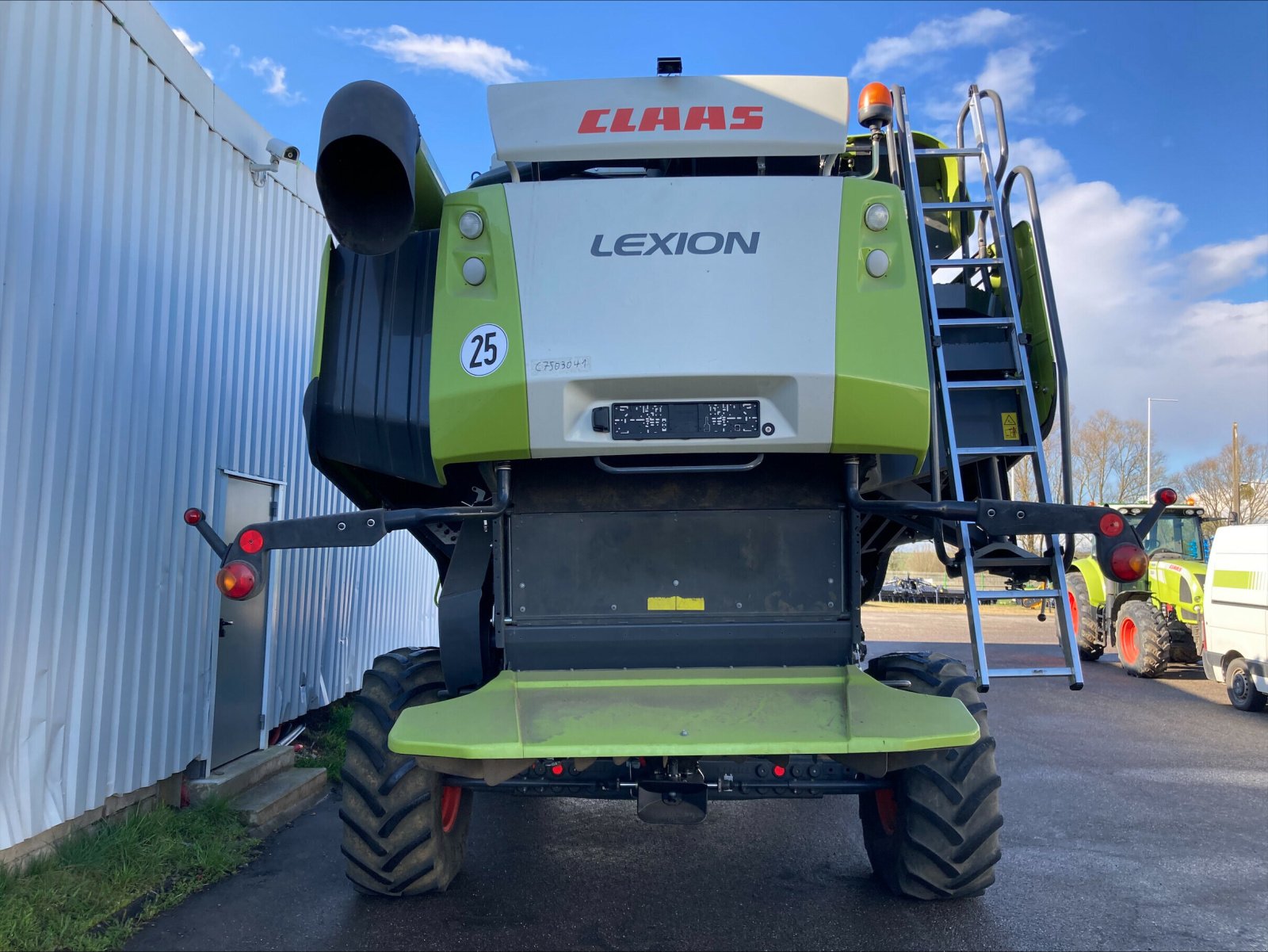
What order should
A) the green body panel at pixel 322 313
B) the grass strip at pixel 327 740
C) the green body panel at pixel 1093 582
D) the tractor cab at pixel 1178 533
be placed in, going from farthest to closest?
the tractor cab at pixel 1178 533, the green body panel at pixel 1093 582, the grass strip at pixel 327 740, the green body panel at pixel 322 313

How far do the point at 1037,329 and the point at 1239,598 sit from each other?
26.4ft

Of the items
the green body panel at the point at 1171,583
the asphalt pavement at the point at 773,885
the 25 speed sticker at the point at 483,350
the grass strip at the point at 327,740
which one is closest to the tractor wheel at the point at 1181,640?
the green body panel at the point at 1171,583

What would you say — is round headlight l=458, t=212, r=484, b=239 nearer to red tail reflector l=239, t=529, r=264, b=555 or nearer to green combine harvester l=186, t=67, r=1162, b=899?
green combine harvester l=186, t=67, r=1162, b=899

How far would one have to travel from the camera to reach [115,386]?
4832 millimetres

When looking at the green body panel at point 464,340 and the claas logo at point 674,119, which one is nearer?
the green body panel at point 464,340

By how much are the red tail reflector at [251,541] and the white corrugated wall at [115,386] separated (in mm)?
1309

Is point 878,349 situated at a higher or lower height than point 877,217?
lower

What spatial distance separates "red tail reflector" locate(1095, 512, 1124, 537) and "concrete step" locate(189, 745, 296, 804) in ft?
15.9

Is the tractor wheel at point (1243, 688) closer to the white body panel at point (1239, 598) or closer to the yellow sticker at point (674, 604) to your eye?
the white body panel at point (1239, 598)

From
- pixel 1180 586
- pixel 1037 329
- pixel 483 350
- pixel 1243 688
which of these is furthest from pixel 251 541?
pixel 1180 586

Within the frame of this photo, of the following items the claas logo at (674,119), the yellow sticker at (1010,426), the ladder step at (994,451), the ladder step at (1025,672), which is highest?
the claas logo at (674,119)

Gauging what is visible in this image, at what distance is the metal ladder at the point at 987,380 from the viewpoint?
3.98 m

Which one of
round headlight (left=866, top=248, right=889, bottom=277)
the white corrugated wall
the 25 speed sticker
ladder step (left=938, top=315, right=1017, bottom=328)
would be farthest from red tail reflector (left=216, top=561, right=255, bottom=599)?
ladder step (left=938, top=315, right=1017, bottom=328)

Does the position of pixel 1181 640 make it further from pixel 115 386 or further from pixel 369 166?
pixel 115 386
